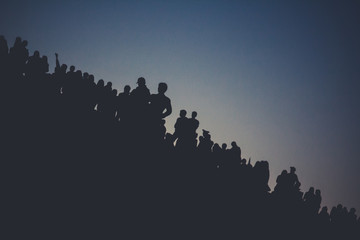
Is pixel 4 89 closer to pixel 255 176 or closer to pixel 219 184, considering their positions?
pixel 219 184

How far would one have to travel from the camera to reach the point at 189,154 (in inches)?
447

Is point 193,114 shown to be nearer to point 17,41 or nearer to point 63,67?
point 63,67

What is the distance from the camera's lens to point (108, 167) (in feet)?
29.7

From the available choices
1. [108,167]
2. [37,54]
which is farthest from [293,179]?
[37,54]

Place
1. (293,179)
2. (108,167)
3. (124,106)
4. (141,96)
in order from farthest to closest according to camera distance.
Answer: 1. (293,179)
2. (124,106)
3. (141,96)
4. (108,167)

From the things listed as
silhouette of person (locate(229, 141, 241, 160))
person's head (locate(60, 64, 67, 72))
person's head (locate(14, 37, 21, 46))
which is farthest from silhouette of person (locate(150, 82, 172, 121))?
person's head (locate(14, 37, 21, 46))

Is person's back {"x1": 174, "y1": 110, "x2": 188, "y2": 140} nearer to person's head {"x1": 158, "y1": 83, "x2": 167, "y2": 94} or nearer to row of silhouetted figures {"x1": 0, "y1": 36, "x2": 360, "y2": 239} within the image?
row of silhouetted figures {"x1": 0, "y1": 36, "x2": 360, "y2": 239}

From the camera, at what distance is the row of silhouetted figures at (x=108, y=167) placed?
311 inches

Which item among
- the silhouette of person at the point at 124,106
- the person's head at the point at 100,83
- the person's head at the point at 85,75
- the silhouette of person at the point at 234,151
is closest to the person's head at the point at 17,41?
the person's head at the point at 85,75

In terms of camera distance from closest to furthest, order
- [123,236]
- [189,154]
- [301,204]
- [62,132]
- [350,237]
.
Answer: [123,236] < [62,132] < [189,154] < [301,204] < [350,237]

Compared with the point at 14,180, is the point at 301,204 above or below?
above

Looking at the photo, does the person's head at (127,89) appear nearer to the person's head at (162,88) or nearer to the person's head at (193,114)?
the person's head at (162,88)

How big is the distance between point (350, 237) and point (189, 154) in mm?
13994

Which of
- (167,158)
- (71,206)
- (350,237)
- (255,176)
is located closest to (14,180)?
(71,206)
